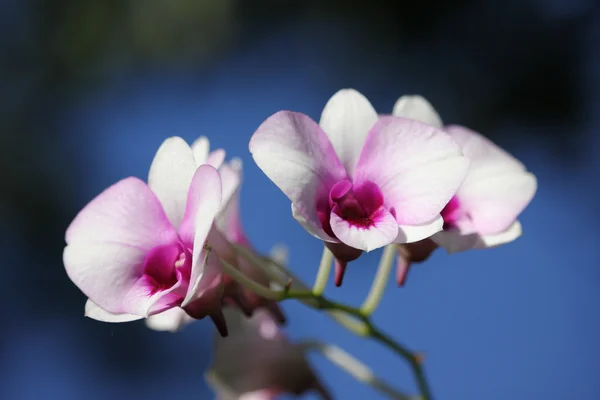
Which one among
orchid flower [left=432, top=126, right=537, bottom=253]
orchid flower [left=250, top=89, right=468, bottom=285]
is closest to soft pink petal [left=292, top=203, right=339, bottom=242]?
orchid flower [left=250, top=89, right=468, bottom=285]

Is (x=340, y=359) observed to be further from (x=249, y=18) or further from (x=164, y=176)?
(x=249, y=18)

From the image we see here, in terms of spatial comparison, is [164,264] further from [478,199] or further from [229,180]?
[478,199]

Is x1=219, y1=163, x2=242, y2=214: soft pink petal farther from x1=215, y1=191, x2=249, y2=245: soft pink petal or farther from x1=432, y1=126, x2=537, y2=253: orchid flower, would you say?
x1=432, y1=126, x2=537, y2=253: orchid flower

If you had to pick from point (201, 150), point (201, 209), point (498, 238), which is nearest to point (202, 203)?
point (201, 209)

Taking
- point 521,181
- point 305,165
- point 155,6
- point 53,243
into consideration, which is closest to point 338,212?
point 305,165

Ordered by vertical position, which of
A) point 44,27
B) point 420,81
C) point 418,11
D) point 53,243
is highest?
point 418,11

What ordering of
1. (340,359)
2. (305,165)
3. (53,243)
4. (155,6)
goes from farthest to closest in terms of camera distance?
(53,243) → (155,6) → (340,359) → (305,165)

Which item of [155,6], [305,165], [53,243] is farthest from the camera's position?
[53,243]
